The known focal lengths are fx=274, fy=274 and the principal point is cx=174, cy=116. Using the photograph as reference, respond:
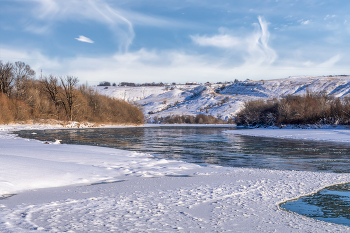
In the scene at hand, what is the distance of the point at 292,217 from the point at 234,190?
1.93m

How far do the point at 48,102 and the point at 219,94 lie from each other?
100294 millimetres

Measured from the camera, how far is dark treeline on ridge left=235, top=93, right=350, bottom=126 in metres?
37.7

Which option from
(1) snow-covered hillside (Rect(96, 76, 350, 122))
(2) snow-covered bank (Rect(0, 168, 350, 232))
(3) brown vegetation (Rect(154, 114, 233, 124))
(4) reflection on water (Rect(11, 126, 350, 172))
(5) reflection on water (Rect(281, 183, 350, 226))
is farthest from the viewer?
(1) snow-covered hillside (Rect(96, 76, 350, 122))

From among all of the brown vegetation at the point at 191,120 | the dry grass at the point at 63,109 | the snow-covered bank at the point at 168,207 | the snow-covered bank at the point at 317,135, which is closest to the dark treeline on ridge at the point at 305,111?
the snow-covered bank at the point at 317,135

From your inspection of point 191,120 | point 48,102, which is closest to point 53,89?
point 48,102

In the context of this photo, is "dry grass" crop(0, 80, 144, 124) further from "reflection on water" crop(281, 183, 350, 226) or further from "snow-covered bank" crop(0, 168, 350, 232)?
"reflection on water" crop(281, 183, 350, 226)

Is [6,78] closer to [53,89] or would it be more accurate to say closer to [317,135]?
[53,89]

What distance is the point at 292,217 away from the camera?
473cm

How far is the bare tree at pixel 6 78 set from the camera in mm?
53391

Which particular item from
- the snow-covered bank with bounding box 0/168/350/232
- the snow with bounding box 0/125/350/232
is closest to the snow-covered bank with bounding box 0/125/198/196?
the snow with bounding box 0/125/350/232

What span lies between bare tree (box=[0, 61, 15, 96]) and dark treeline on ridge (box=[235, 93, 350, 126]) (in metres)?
49.0

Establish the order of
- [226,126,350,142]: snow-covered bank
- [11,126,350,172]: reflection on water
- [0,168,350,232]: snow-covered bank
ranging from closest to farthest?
[0,168,350,232]: snow-covered bank, [11,126,350,172]: reflection on water, [226,126,350,142]: snow-covered bank

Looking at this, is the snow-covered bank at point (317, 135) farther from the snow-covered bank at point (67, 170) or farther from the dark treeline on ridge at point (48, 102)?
the dark treeline on ridge at point (48, 102)

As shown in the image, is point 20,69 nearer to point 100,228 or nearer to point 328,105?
point 328,105
